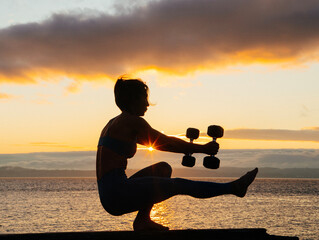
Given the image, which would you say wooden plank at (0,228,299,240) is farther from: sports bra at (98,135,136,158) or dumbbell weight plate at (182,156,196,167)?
sports bra at (98,135,136,158)

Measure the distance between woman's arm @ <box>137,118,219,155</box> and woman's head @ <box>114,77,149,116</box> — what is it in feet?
0.69

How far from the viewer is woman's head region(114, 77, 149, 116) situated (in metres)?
5.06

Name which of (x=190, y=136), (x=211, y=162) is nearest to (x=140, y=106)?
(x=190, y=136)

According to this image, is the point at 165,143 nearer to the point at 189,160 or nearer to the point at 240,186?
the point at 189,160

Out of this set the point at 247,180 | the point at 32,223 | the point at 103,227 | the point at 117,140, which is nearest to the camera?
the point at 117,140

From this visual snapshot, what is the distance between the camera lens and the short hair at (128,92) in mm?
5066

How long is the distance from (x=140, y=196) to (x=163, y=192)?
11.0 inches

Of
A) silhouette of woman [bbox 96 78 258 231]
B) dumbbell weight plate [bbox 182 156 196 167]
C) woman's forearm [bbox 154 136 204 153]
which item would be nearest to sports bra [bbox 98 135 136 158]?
silhouette of woman [bbox 96 78 258 231]

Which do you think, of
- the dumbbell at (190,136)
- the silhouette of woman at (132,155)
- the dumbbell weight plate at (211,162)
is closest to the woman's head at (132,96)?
the silhouette of woman at (132,155)

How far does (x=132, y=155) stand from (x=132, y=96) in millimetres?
716

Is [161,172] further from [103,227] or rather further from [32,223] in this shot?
[32,223]

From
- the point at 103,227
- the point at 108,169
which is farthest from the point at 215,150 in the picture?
the point at 103,227

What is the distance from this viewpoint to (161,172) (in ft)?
18.2

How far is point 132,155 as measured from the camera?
5023 mm
